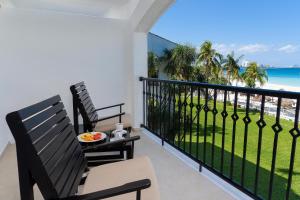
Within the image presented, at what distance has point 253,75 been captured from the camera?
20.6 metres

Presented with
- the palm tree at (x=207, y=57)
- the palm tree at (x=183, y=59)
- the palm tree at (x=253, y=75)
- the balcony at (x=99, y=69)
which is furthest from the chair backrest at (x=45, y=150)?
the palm tree at (x=253, y=75)

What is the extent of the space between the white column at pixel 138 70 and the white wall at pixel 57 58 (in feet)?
1.00

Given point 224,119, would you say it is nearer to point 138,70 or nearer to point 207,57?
point 138,70

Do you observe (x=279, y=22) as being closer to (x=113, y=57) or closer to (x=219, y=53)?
(x=219, y=53)

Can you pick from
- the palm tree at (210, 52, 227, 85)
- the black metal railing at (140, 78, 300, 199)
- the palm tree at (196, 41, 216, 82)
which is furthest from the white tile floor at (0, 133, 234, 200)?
the palm tree at (210, 52, 227, 85)

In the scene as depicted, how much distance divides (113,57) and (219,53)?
15.2m

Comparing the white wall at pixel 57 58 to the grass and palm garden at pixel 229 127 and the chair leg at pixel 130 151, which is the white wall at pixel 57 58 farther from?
the chair leg at pixel 130 151

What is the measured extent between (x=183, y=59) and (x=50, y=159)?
12.9 m

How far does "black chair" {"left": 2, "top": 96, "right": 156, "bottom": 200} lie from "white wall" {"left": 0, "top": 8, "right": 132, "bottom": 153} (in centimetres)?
218

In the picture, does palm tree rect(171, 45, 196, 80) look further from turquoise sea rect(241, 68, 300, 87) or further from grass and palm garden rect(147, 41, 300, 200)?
turquoise sea rect(241, 68, 300, 87)

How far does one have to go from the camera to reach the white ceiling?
131 inches

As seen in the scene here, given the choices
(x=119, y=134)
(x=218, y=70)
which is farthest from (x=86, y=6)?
(x=218, y=70)

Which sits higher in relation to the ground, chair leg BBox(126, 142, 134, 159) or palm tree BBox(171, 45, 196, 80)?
palm tree BBox(171, 45, 196, 80)

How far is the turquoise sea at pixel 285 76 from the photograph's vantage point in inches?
995
